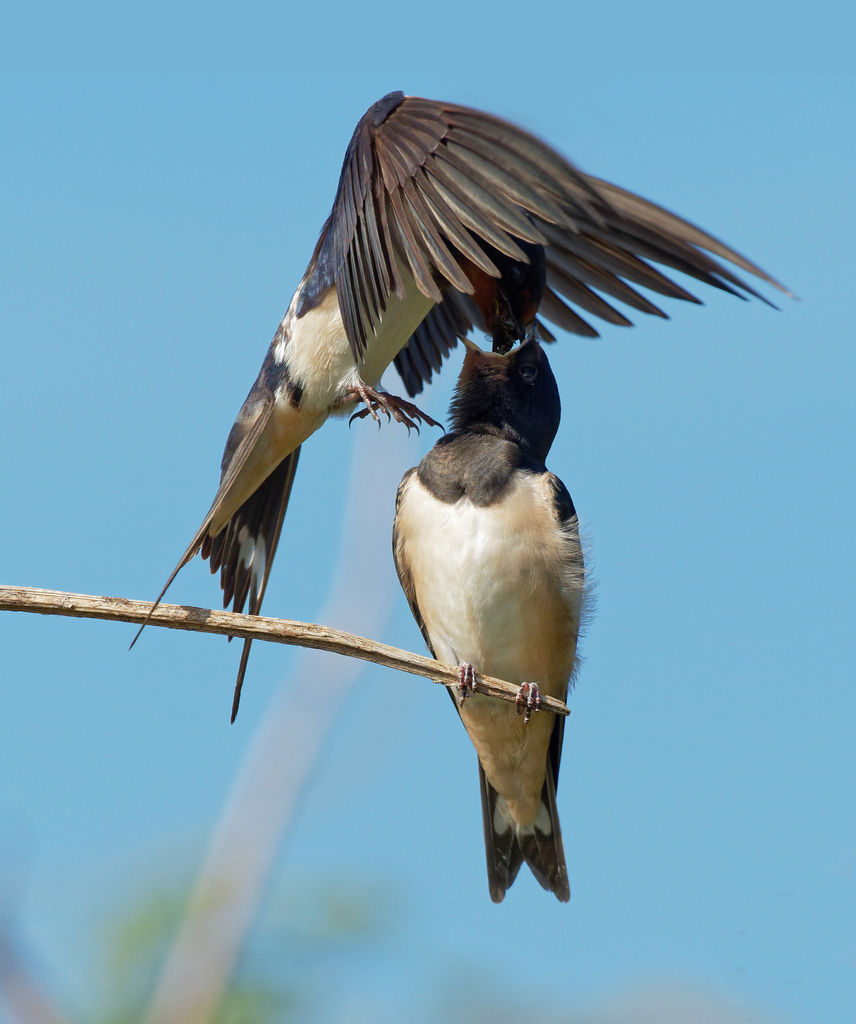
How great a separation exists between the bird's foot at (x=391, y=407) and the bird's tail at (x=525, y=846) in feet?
5.90

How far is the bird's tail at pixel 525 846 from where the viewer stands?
5.65 metres

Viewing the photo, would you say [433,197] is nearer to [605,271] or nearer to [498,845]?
[605,271]

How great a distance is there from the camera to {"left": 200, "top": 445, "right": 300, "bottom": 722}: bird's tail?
17.4 ft

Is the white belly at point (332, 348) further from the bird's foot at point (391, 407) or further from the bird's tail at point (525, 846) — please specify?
the bird's tail at point (525, 846)

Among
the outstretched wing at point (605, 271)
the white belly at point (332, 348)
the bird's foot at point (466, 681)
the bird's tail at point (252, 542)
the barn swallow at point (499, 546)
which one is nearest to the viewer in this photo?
the outstretched wing at point (605, 271)

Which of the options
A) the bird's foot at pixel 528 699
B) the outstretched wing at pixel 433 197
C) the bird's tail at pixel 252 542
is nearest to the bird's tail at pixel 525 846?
the bird's foot at pixel 528 699

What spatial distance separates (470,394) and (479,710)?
1366 mm

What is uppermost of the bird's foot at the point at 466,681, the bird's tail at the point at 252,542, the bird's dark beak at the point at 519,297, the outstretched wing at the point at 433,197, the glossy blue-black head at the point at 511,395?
the bird's dark beak at the point at 519,297

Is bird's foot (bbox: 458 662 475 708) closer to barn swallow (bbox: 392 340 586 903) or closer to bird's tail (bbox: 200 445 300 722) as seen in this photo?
barn swallow (bbox: 392 340 586 903)

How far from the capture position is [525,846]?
224 inches

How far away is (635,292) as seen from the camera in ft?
15.5

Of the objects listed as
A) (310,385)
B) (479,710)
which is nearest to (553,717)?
(479,710)

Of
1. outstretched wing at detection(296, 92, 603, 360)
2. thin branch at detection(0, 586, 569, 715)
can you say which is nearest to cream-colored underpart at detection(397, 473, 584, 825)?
outstretched wing at detection(296, 92, 603, 360)

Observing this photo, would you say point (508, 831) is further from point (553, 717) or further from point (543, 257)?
point (543, 257)
